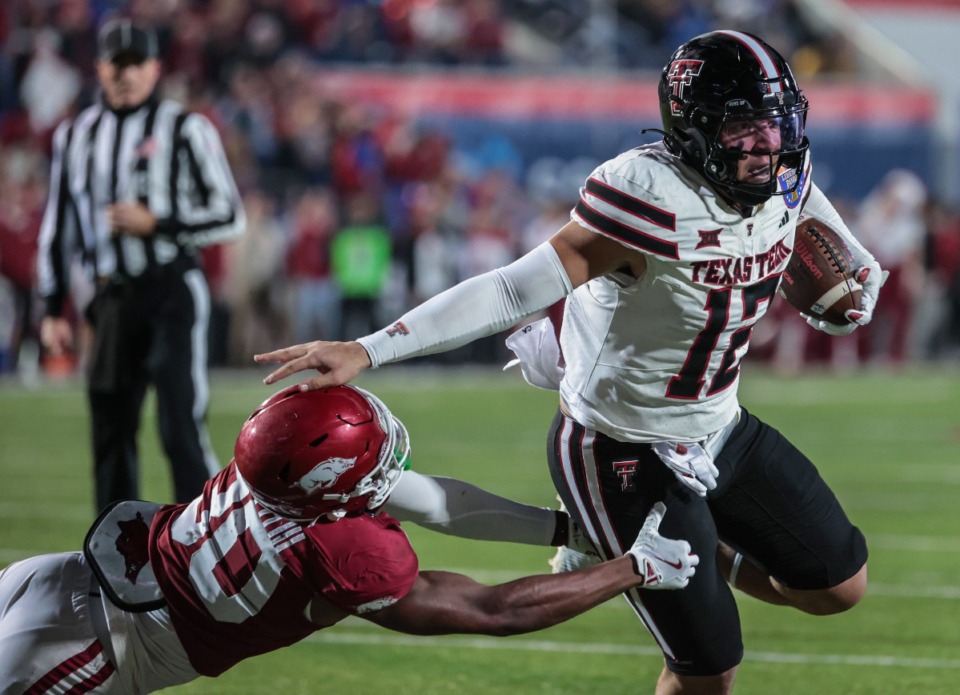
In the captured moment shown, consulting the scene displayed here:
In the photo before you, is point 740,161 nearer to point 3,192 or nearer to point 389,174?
point 3,192

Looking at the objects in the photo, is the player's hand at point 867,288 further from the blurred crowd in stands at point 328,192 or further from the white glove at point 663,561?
the blurred crowd in stands at point 328,192

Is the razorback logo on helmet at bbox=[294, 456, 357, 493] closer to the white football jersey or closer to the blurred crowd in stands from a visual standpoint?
the white football jersey

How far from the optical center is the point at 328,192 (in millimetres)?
14648

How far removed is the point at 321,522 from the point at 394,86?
1347 centimetres

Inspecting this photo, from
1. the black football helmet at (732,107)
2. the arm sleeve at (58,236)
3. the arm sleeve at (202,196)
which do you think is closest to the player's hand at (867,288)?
the black football helmet at (732,107)

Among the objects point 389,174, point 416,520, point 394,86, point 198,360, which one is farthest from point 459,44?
point 416,520

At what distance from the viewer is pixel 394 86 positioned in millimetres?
16141

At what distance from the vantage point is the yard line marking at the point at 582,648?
4.53 meters

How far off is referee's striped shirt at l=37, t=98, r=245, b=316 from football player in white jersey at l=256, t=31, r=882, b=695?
247 centimetres

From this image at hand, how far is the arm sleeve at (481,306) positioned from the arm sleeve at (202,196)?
8.90 feet

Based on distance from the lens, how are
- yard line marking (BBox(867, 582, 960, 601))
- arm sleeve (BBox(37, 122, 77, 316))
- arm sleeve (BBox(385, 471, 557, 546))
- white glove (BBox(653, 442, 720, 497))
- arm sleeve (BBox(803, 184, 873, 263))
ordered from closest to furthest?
1. white glove (BBox(653, 442, 720, 497))
2. arm sleeve (BBox(385, 471, 557, 546))
3. arm sleeve (BBox(803, 184, 873, 263))
4. yard line marking (BBox(867, 582, 960, 601))
5. arm sleeve (BBox(37, 122, 77, 316))

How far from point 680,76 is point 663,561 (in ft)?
3.47

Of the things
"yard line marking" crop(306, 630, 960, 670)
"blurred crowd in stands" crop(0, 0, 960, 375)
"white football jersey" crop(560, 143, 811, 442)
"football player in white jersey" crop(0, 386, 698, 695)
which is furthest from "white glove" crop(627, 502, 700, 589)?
"blurred crowd in stands" crop(0, 0, 960, 375)

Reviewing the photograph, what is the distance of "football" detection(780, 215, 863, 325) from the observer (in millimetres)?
3662
